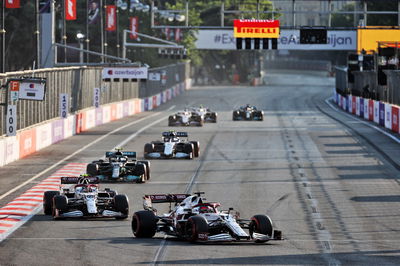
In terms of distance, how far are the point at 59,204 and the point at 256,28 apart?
140 feet

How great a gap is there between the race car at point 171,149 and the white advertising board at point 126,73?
21632mm

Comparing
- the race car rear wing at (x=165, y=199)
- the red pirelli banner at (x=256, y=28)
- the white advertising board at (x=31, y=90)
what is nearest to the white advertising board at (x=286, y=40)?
the red pirelli banner at (x=256, y=28)

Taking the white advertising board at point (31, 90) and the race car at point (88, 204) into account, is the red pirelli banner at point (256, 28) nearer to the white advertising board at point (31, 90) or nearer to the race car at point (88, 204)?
the white advertising board at point (31, 90)

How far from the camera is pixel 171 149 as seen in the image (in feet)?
131

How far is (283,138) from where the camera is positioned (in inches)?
2031

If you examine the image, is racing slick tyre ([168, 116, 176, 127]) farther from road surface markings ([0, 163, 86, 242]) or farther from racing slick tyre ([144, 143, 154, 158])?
road surface markings ([0, 163, 86, 242])

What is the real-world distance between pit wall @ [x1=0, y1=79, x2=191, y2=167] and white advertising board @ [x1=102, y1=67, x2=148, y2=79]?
83.1 inches

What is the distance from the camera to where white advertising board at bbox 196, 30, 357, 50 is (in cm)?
10881

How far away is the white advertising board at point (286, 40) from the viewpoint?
109 m

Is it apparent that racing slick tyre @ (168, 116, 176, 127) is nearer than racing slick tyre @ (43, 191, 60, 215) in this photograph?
No

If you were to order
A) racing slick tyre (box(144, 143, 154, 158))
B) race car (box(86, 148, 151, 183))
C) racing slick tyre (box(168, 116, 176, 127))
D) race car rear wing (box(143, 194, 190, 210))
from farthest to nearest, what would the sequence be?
racing slick tyre (box(168, 116, 176, 127)), racing slick tyre (box(144, 143, 154, 158)), race car (box(86, 148, 151, 183)), race car rear wing (box(143, 194, 190, 210))

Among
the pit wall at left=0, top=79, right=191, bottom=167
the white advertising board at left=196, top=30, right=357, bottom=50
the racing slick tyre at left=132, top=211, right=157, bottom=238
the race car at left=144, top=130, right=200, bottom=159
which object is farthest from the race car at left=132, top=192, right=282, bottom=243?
the white advertising board at left=196, top=30, right=357, bottom=50

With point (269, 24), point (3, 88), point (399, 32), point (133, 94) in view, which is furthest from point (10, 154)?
point (399, 32)

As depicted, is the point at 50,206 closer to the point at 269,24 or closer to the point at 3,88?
the point at 3,88
